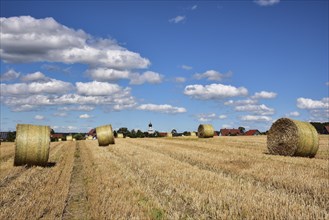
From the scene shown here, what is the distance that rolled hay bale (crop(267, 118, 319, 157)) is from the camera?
18.1 metres

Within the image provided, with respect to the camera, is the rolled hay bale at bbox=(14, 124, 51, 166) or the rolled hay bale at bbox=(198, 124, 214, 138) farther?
the rolled hay bale at bbox=(198, 124, 214, 138)

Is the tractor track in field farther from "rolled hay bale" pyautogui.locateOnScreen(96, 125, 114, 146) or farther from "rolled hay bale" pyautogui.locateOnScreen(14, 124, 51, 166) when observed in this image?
"rolled hay bale" pyautogui.locateOnScreen(96, 125, 114, 146)

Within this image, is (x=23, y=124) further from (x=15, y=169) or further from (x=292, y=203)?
(x=292, y=203)

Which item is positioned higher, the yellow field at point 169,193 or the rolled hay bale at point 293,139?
the rolled hay bale at point 293,139

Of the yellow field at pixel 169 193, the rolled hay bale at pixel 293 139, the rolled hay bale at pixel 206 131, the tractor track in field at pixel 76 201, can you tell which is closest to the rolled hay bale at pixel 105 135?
the rolled hay bale at pixel 293 139

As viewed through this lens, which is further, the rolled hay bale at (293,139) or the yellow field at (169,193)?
the rolled hay bale at (293,139)

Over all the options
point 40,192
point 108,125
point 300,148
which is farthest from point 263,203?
point 108,125

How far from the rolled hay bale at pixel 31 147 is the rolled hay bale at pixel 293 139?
11233 millimetres

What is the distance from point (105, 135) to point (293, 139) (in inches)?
641

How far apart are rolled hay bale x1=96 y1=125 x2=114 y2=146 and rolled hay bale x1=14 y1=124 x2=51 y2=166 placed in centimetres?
1431

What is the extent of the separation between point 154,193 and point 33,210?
2.72 m

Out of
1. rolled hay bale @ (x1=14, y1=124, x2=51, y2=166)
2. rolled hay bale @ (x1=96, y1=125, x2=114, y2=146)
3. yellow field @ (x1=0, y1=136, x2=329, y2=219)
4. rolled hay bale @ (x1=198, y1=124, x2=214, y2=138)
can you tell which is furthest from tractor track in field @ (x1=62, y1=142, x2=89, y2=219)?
rolled hay bale @ (x1=198, y1=124, x2=214, y2=138)

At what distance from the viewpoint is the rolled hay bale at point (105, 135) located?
3028cm

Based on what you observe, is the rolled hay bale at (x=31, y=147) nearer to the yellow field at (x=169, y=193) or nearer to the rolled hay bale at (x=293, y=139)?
the yellow field at (x=169, y=193)
